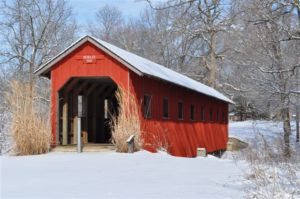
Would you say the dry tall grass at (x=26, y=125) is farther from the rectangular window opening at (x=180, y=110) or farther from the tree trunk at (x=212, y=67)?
the tree trunk at (x=212, y=67)

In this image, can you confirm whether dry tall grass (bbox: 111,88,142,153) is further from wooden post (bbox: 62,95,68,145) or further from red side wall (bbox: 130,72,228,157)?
wooden post (bbox: 62,95,68,145)

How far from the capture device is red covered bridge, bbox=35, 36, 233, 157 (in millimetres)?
17141

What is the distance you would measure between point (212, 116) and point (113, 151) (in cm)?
1406

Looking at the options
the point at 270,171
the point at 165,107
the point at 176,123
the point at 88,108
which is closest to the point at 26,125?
the point at 88,108

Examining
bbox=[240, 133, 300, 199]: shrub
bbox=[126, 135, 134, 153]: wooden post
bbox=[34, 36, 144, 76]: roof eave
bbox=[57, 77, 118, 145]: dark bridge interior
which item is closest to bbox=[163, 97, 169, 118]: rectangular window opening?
bbox=[57, 77, 118, 145]: dark bridge interior

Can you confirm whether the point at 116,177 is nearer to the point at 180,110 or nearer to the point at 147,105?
the point at 147,105

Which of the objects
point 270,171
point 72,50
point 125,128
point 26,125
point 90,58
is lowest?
point 270,171

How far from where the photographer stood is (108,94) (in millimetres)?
22312

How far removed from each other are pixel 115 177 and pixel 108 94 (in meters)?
12.3

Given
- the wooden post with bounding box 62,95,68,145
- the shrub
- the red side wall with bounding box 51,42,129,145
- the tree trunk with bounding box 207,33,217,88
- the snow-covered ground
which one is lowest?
the snow-covered ground

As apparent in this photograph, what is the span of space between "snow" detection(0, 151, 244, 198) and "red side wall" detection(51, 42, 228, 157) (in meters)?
3.20

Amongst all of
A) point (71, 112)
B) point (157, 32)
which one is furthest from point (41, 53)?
point (71, 112)

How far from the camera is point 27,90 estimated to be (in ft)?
53.7

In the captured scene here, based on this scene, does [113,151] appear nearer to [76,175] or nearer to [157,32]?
[76,175]
